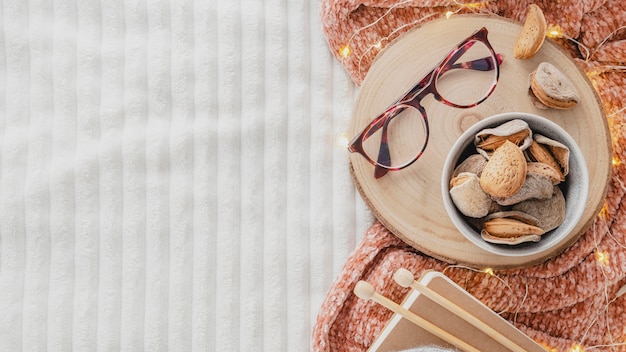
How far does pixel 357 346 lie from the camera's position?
62 centimetres

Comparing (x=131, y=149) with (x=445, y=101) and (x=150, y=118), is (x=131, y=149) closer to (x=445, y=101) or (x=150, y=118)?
(x=150, y=118)

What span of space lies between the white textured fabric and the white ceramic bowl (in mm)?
128

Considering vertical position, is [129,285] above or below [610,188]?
above

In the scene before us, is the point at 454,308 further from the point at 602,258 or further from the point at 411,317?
the point at 602,258

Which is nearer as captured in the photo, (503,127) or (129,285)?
(503,127)

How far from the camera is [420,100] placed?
0.57m

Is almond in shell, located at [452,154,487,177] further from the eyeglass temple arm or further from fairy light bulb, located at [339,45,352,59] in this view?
fairy light bulb, located at [339,45,352,59]

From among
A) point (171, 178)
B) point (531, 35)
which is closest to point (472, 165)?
point (531, 35)

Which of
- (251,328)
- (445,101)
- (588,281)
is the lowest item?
(588,281)

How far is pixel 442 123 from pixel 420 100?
3 cm

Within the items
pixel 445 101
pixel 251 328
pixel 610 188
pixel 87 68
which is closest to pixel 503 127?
pixel 445 101

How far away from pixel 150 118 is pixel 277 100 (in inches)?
5.4

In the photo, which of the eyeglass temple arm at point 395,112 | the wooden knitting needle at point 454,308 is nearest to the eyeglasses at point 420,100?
the eyeglass temple arm at point 395,112

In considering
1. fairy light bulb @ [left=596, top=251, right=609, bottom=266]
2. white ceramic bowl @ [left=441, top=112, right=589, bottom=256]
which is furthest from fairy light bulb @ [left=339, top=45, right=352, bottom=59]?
fairy light bulb @ [left=596, top=251, right=609, bottom=266]
